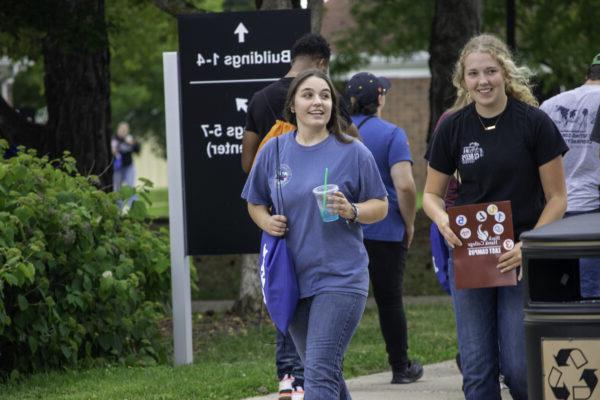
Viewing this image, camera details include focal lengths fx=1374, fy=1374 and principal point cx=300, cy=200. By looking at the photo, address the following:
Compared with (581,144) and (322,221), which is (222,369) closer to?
(581,144)

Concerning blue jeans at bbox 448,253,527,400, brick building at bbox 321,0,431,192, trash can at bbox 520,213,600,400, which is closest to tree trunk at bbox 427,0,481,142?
blue jeans at bbox 448,253,527,400

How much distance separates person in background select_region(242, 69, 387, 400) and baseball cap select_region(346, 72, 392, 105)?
7.34 ft

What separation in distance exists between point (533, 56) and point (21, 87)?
68.4 feet

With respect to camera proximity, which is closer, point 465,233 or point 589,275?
point 465,233

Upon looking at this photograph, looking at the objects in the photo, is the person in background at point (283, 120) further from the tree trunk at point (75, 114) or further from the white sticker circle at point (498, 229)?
the tree trunk at point (75, 114)

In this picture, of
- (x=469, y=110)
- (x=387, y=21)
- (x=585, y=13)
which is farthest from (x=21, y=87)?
(x=469, y=110)

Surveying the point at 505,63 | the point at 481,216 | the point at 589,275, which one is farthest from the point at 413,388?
the point at 505,63

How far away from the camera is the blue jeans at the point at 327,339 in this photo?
582cm

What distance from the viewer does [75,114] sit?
1433 cm

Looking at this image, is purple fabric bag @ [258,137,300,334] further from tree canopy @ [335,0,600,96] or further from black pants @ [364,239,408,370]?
tree canopy @ [335,0,600,96]

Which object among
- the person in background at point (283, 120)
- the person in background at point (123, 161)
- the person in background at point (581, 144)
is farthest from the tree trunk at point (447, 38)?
the person in background at point (123, 161)

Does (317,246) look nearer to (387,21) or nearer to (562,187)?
(562,187)

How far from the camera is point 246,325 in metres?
12.2

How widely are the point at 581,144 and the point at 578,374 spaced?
10.6 ft
